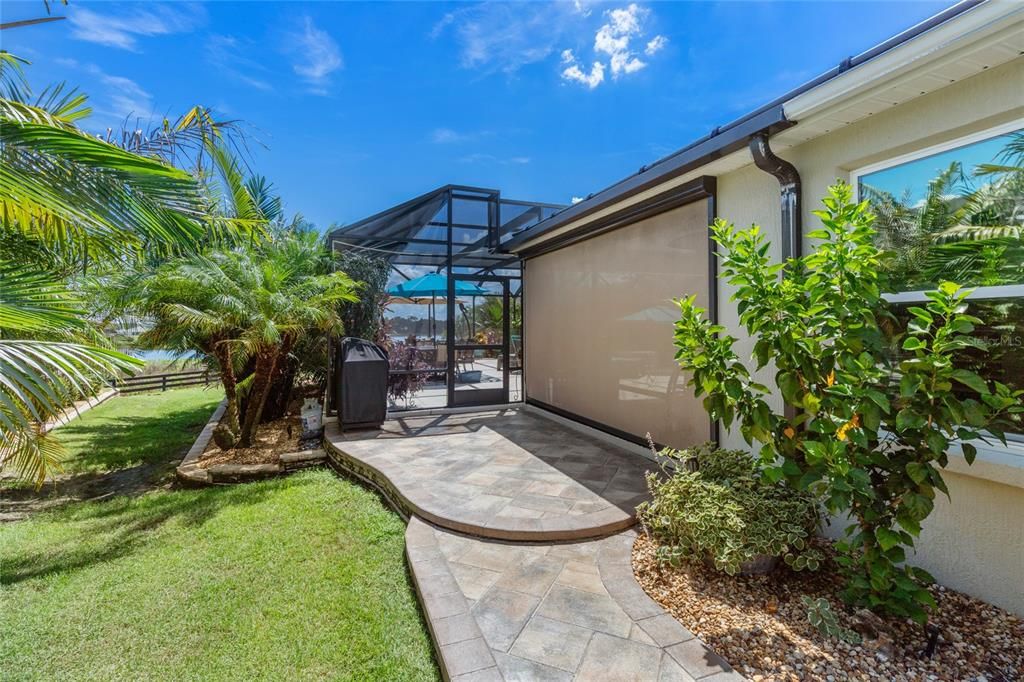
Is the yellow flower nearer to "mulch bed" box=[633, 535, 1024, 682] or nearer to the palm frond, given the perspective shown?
"mulch bed" box=[633, 535, 1024, 682]

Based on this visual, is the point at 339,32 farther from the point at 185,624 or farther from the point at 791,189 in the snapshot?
the point at 185,624

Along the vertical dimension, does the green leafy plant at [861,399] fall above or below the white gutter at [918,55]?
below

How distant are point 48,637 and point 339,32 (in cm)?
979

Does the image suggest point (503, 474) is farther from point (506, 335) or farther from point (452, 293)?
point (452, 293)

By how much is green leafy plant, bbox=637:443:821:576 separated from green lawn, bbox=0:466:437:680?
6.47ft

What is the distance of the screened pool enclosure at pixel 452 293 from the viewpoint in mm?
10125

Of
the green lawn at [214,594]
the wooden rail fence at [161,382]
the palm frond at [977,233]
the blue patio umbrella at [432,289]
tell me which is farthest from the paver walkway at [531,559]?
the wooden rail fence at [161,382]

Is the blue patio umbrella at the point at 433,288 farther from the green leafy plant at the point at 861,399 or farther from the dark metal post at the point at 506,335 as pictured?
the green leafy plant at the point at 861,399

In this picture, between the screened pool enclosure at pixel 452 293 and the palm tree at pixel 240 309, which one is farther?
the screened pool enclosure at pixel 452 293

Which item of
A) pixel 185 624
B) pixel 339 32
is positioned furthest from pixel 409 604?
pixel 339 32

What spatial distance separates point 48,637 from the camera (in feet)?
10.9

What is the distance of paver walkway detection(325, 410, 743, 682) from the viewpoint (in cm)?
256

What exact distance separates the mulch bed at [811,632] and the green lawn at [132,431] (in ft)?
22.5

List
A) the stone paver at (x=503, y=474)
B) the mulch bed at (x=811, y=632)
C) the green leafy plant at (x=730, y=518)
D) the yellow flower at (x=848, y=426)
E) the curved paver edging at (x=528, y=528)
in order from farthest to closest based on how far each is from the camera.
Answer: the stone paver at (x=503, y=474), the curved paver edging at (x=528, y=528), the green leafy plant at (x=730, y=518), the yellow flower at (x=848, y=426), the mulch bed at (x=811, y=632)
